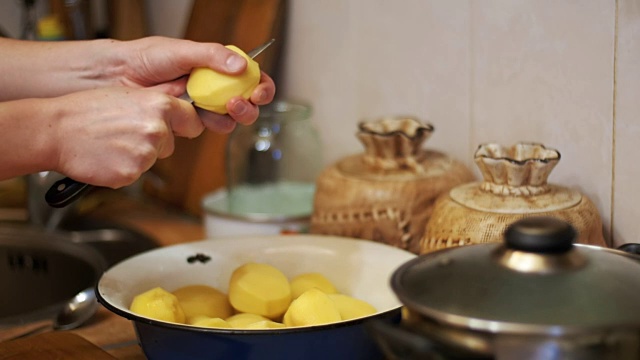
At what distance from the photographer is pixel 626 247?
0.69 metres

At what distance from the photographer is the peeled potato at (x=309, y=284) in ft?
2.99

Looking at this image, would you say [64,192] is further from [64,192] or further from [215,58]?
[215,58]

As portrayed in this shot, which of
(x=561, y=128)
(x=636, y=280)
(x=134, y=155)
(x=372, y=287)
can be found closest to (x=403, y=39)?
(x=561, y=128)

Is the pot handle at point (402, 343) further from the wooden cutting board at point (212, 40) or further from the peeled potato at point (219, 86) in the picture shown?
the wooden cutting board at point (212, 40)

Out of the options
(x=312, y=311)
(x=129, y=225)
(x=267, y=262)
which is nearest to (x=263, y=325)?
(x=312, y=311)

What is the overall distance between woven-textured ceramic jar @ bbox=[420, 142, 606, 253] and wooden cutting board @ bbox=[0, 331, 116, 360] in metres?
0.38

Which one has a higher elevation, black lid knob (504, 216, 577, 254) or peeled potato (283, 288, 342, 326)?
black lid knob (504, 216, 577, 254)

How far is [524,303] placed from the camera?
541 millimetres

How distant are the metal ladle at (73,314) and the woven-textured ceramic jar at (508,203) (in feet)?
1.50

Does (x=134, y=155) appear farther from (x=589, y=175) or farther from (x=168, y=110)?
(x=589, y=175)

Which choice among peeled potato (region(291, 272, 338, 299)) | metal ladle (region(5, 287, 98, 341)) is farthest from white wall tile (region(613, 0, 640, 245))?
metal ladle (region(5, 287, 98, 341))

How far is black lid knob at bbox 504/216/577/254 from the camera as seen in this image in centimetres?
56

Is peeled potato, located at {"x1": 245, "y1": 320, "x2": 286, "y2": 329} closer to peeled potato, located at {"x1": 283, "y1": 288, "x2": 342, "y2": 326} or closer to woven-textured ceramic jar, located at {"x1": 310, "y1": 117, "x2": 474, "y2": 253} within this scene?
peeled potato, located at {"x1": 283, "y1": 288, "x2": 342, "y2": 326}

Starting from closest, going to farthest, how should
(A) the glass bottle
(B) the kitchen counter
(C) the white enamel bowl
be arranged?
(C) the white enamel bowl
(B) the kitchen counter
(A) the glass bottle
